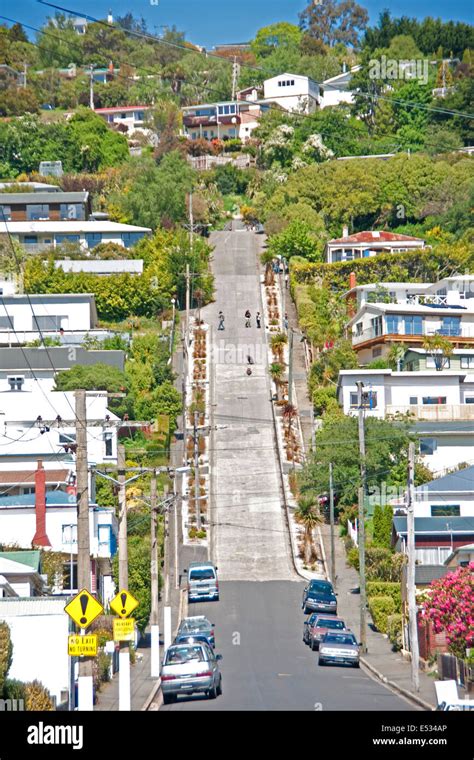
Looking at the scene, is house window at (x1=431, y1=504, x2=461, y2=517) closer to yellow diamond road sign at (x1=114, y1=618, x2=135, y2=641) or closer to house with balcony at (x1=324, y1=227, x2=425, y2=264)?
yellow diamond road sign at (x1=114, y1=618, x2=135, y2=641)

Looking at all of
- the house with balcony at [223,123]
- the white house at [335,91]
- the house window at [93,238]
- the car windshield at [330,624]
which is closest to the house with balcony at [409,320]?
the house window at [93,238]

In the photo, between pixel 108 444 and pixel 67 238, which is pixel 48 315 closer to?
pixel 67 238

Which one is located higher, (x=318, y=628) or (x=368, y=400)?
(x=368, y=400)

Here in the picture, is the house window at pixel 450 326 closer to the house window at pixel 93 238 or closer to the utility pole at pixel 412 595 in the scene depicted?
the house window at pixel 93 238

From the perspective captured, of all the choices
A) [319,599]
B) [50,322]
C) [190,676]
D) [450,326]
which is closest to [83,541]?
[190,676]

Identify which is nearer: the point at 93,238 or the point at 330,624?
the point at 330,624

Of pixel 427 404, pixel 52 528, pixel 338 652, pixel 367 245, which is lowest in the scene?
pixel 338 652

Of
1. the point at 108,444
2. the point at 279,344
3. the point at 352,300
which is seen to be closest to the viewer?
the point at 108,444
